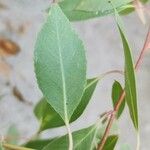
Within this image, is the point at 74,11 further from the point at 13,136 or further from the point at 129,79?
the point at 13,136

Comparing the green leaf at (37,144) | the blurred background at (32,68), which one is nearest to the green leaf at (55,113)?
the green leaf at (37,144)

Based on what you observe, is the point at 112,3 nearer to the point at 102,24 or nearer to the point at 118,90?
the point at 118,90

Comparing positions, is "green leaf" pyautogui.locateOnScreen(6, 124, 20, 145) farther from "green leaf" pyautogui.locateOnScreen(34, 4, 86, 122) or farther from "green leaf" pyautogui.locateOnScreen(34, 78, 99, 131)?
"green leaf" pyautogui.locateOnScreen(34, 4, 86, 122)

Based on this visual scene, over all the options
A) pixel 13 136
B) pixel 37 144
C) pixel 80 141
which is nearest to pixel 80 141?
pixel 80 141

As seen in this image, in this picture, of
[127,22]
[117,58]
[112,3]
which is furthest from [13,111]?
[112,3]

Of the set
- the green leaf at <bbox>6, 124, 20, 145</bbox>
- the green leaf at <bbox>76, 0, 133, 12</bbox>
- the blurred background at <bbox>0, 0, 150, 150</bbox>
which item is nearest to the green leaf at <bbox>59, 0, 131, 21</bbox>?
the green leaf at <bbox>76, 0, 133, 12</bbox>

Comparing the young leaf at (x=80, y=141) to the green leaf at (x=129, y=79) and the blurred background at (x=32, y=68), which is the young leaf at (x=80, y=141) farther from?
the blurred background at (x=32, y=68)

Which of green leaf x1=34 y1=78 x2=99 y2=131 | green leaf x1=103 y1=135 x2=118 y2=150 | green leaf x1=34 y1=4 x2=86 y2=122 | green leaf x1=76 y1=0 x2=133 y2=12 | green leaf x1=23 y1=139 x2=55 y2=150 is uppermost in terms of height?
green leaf x1=76 y1=0 x2=133 y2=12

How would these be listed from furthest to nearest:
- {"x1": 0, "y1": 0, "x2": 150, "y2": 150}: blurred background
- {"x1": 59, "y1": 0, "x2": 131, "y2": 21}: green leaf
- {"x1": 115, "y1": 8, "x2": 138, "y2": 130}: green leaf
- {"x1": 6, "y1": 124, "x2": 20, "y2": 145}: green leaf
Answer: {"x1": 0, "y1": 0, "x2": 150, "y2": 150}: blurred background < {"x1": 6, "y1": 124, "x2": 20, "y2": 145}: green leaf < {"x1": 59, "y1": 0, "x2": 131, "y2": 21}: green leaf < {"x1": 115, "y1": 8, "x2": 138, "y2": 130}: green leaf
